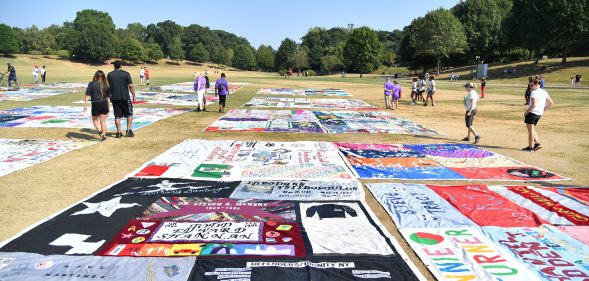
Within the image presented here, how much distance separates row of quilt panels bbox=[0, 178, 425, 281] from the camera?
4.58 m

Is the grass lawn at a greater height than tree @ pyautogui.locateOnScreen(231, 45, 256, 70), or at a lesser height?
lesser

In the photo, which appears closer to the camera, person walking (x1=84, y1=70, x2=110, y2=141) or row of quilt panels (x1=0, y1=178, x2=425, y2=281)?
row of quilt panels (x1=0, y1=178, x2=425, y2=281)

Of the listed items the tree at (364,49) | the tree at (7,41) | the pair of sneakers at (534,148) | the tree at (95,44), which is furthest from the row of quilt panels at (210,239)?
the tree at (7,41)

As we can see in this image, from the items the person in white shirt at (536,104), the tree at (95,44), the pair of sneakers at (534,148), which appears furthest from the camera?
the tree at (95,44)

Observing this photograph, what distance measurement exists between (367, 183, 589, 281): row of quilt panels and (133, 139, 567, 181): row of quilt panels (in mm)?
1123

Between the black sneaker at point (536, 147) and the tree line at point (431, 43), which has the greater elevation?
the tree line at point (431, 43)

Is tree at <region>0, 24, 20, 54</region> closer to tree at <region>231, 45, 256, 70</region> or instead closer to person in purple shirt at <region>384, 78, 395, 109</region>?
tree at <region>231, 45, 256, 70</region>

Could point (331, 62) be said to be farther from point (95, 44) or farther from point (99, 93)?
point (99, 93)

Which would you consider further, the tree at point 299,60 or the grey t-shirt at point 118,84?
the tree at point 299,60

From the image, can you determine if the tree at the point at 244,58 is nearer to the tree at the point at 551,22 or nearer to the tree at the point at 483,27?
the tree at the point at 483,27

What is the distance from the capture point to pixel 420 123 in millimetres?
17312

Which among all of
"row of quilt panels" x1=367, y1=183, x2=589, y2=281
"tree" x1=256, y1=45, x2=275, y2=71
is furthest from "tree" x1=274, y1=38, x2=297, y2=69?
"row of quilt panels" x1=367, y1=183, x2=589, y2=281

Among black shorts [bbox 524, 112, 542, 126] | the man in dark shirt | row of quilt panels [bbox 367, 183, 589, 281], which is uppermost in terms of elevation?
the man in dark shirt

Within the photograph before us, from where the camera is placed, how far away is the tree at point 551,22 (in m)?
60.8
